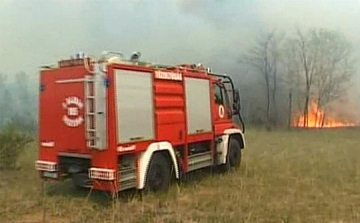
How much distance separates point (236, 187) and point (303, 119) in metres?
31.4

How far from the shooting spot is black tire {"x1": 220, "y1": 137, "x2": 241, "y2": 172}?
10555mm

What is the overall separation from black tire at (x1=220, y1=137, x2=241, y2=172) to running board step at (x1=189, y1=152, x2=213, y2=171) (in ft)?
2.29

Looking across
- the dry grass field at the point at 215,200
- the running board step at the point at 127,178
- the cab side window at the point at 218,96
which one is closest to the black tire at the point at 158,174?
the dry grass field at the point at 215,200

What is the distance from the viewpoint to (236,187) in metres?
8.74

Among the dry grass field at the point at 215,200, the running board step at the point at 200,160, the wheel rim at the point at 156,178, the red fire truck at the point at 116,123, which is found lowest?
the dry grass field at the point at 215,200

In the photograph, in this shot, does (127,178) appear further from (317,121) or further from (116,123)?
(317,121)

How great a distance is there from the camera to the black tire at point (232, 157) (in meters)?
10.6

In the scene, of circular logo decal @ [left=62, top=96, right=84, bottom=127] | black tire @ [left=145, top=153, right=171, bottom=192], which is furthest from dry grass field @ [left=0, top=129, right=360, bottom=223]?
circular logo decal @ [left=62, top=96, right=84, bottom=127]

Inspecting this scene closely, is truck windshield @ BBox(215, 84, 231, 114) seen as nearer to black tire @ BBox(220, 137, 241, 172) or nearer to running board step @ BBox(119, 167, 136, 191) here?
black tire @ BBox(220, 137, 241, 172)

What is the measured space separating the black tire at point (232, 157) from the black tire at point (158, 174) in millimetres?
2547

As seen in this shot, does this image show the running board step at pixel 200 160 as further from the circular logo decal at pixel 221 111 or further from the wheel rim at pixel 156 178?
the wheel rim at pixel 156 178

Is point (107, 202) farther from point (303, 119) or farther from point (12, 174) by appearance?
point (303, 119)

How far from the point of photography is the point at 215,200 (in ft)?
24.7

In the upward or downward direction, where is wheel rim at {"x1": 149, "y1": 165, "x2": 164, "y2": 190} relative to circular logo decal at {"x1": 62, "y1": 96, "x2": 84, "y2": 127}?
downward
